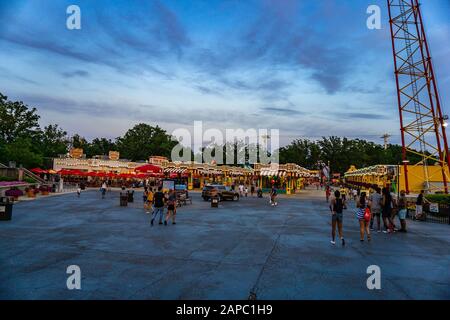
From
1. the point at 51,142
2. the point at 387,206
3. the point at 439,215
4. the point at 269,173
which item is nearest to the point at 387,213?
the point at 387,206

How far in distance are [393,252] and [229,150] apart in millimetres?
92070

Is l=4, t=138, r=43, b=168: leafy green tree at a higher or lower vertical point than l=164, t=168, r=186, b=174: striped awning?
higher

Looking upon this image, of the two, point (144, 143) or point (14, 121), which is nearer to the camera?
point (14, 121)

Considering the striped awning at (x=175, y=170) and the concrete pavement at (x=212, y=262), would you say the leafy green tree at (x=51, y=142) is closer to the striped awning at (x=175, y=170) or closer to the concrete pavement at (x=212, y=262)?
the striped awning at (x=175, y=170)

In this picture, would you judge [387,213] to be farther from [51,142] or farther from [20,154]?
[51,142]

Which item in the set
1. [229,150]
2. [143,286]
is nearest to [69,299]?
[143,286]

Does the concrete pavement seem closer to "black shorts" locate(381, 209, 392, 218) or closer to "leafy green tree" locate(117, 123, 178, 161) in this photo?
"black shorts" locate(381, 209, 392, 218)

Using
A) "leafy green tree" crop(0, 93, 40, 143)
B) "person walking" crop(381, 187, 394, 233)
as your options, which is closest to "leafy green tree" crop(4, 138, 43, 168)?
"leafy green tree" crop(0, 93, 40, 143)

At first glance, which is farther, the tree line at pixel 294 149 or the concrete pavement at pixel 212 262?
the tree line at pixel 294 149

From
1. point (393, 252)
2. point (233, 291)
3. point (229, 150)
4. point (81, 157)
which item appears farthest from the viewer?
point (229, 150)

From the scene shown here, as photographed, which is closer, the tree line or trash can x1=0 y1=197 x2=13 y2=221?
trash can x1=0 y1=197 x2=13 y2=221

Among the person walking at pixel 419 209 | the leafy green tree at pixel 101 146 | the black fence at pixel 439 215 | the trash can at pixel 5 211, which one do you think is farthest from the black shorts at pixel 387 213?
the leafy green tree at pixel 101 146

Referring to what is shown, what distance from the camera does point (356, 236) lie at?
1074 centimetres

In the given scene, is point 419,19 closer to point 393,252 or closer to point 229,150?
point 393,252
